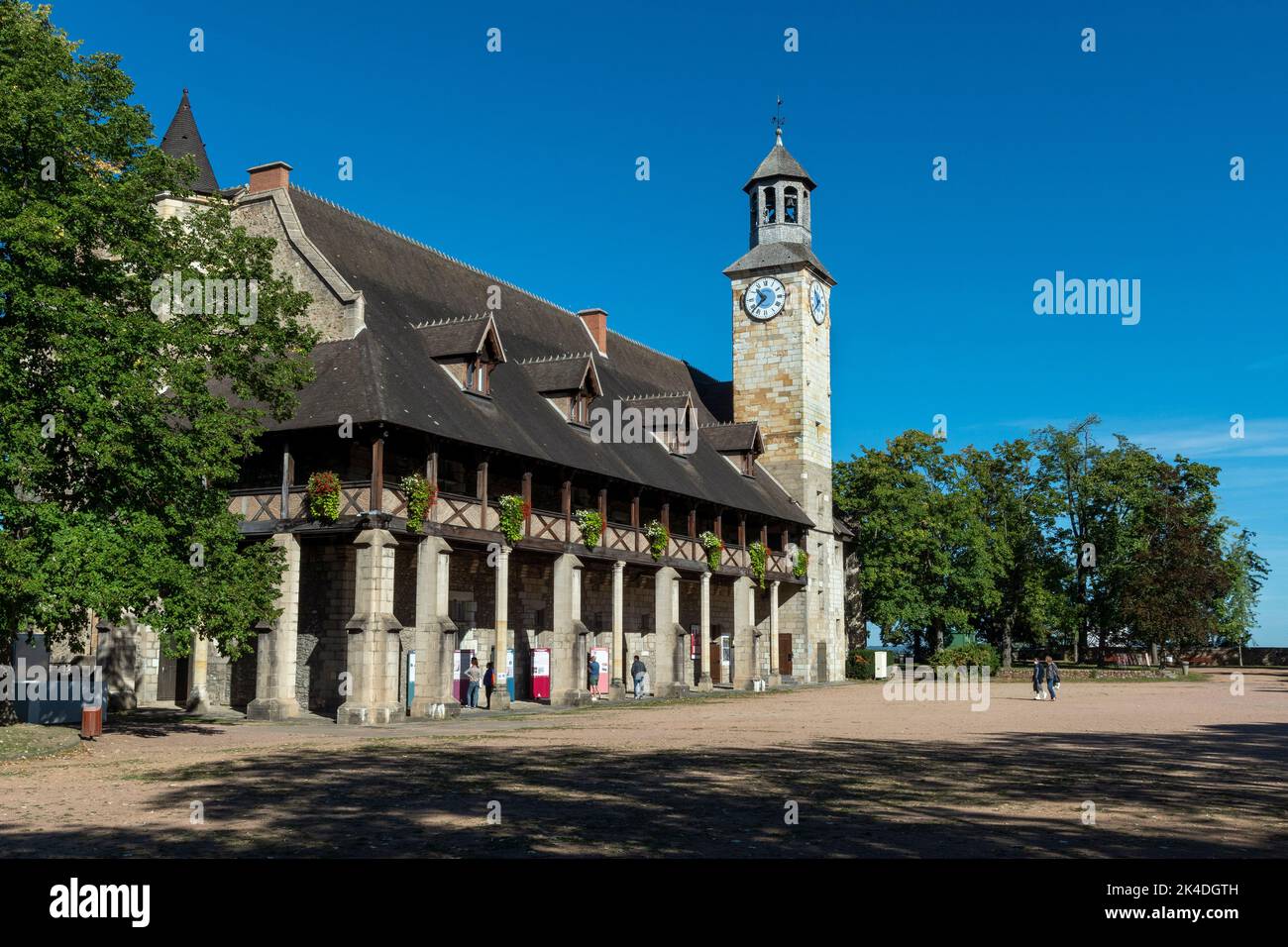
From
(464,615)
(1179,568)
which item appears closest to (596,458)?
(464,615)

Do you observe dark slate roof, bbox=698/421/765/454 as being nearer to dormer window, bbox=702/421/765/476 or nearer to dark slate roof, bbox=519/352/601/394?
dormer window, bbox=702/421/765/476

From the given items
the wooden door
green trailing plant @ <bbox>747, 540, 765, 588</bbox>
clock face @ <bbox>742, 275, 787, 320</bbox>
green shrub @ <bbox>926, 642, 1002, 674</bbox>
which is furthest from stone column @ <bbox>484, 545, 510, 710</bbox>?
green shrub @ <bbox>926, 642, 1002, 674</bbox>

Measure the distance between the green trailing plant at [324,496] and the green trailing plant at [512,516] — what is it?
4.79 m

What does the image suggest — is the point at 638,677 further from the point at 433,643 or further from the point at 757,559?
the point at 433,643

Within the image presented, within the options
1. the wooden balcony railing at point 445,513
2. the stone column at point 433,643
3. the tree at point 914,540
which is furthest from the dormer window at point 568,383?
the tree at point 914,540

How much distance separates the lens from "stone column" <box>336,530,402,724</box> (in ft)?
76.9

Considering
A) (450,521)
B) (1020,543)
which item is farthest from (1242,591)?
(450,521)

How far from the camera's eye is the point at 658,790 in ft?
39.6

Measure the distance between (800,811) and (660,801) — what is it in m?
1.46

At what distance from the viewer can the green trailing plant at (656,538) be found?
3456cm

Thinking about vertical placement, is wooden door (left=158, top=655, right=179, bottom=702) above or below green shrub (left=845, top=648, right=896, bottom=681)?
above

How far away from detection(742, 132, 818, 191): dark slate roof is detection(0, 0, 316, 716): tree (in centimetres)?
3236
